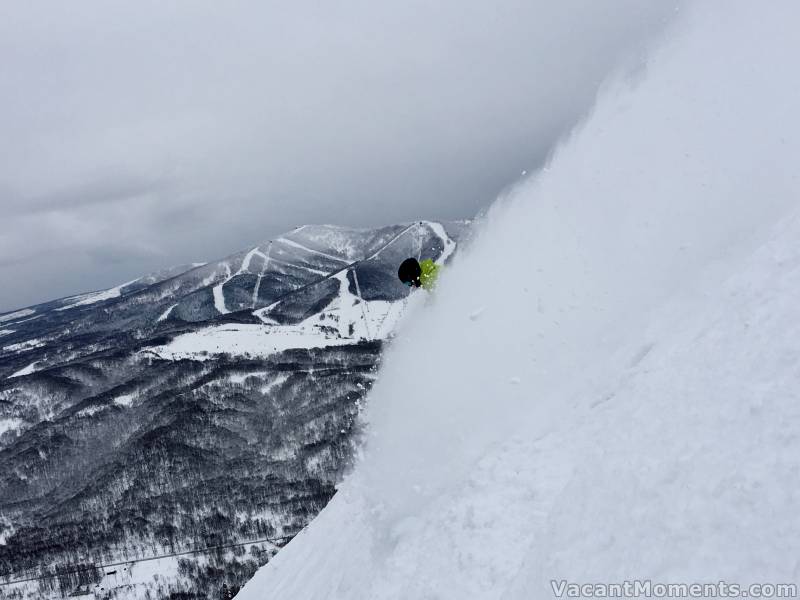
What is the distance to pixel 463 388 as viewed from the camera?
19.2 m

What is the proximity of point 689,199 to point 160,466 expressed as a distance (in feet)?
691

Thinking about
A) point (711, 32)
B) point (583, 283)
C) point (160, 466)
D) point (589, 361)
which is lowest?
point (589, 361)

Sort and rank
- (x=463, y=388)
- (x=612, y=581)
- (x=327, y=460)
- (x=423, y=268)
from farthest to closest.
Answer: (x=327, y=460)
(x=423, y=268)
(x=463, y=388)
(x=612, y=581)

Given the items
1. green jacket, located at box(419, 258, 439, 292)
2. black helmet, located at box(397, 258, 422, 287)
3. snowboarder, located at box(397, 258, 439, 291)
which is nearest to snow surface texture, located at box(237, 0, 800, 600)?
green jacket, located at box(419, 258, 439, 292)

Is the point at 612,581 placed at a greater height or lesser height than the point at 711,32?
lesser

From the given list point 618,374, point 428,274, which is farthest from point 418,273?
point 618,374

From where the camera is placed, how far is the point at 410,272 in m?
24.9

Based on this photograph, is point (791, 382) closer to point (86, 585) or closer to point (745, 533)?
point (745, 533)

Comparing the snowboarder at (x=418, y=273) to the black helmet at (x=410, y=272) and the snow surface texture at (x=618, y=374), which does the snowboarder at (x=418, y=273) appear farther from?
the snow surface texture at (x=618, y=374)

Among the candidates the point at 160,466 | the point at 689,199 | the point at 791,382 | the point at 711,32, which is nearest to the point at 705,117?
the point at 689,199

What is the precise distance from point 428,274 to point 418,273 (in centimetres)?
125

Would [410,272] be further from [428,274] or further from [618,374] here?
[618,374]

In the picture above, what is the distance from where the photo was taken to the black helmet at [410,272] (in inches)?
957

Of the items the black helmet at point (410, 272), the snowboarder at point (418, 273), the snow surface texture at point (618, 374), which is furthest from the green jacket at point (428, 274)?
the snow surface texture at point (618, 374)
